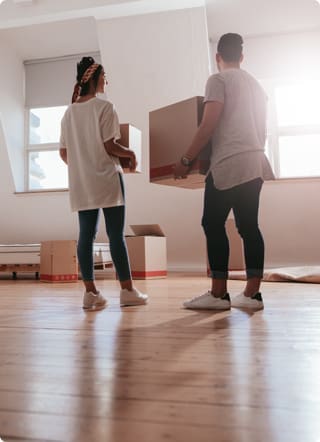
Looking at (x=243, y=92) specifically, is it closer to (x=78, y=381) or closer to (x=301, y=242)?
(x=78, y=381)

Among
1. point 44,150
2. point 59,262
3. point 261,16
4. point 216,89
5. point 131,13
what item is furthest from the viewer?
point 44,150

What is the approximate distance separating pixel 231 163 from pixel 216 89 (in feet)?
0.92

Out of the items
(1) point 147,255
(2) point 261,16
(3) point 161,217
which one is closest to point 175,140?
(1) point 147,255

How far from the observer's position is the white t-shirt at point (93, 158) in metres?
1.72

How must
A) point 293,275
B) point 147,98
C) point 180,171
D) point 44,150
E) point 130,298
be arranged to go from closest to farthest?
point 180,171
point 130,298
point 293,275
point 147,98
point 44,150

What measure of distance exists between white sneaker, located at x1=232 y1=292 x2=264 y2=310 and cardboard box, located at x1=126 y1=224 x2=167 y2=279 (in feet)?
6.05

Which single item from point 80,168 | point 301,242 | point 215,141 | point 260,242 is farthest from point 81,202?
point 301,242

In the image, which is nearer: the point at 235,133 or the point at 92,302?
the point at 235,133

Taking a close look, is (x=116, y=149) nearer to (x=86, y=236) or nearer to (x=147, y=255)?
(x=86, y=236)

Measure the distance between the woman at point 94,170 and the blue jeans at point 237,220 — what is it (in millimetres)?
355

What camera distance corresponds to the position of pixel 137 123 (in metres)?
4.09

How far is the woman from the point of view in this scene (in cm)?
173

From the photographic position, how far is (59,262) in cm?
348

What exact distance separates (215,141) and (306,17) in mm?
2816
